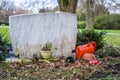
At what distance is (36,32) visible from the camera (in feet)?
25.5

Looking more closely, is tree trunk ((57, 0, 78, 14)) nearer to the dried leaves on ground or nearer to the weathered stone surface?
the weathered stone surface

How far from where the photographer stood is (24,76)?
5.49 metres

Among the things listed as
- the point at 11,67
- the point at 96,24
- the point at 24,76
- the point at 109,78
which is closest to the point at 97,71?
the point at 109,78

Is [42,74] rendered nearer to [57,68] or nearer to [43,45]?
[57,68]

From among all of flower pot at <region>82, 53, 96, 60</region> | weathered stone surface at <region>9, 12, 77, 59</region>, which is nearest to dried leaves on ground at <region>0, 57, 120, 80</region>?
flower pot at <region>82, 53, 96, 60</region>

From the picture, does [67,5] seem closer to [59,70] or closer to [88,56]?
[88,56]

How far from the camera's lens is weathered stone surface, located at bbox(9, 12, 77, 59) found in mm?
7758

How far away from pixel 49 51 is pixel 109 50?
2162 mm

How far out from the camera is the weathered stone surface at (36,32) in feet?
25.5

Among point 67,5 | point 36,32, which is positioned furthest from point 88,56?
point 67,5

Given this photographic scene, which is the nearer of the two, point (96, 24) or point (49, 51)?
point (49, 51)

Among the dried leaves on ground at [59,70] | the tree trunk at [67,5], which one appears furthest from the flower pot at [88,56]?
the tree trunk at [67,5]

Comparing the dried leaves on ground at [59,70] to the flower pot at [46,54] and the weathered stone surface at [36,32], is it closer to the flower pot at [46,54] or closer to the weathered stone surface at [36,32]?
the flower pot at [46,54]

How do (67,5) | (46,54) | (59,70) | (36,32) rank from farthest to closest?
1. (67,5)
2. (36,32)
3. (46,54)
4. (59,70)
